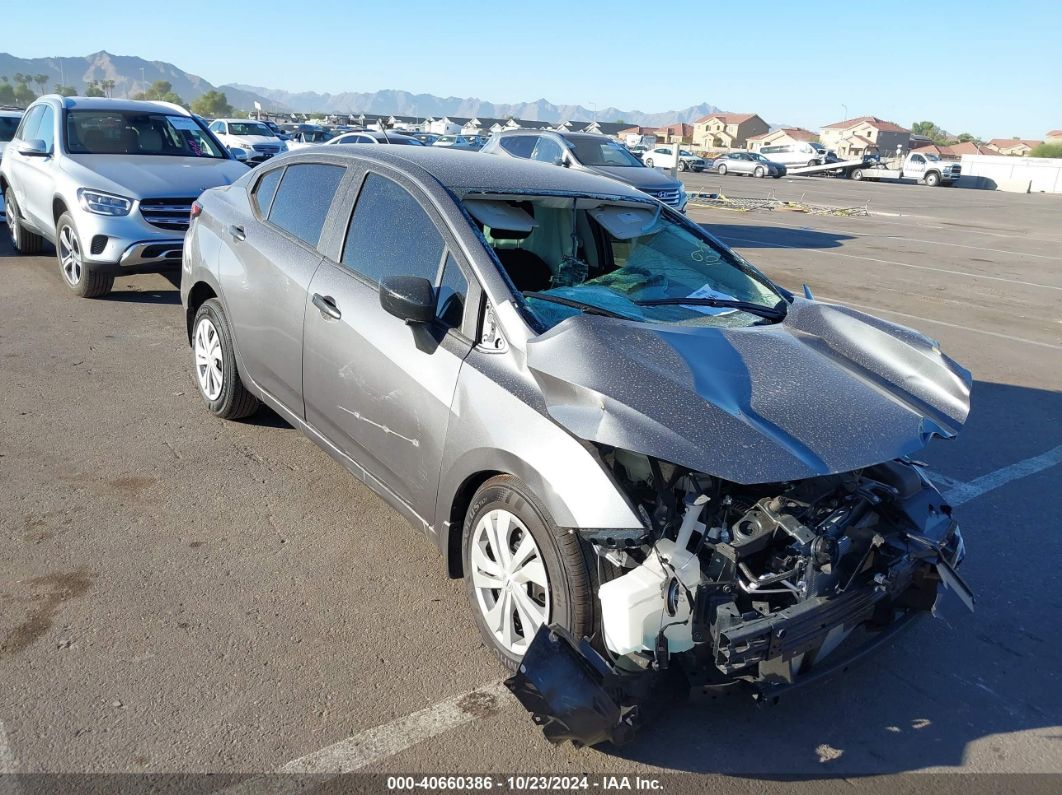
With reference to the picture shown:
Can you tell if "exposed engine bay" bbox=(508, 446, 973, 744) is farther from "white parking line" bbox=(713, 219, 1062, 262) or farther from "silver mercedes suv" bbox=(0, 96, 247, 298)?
"white parking line" bbox=(713, 219, 1062, 262)

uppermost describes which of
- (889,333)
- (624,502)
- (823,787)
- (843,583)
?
(889,333)

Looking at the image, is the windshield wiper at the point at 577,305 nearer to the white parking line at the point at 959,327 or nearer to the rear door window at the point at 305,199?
the rear door window at the point at 305,199

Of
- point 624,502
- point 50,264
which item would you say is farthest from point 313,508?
point 50,264

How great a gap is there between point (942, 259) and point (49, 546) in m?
15.6

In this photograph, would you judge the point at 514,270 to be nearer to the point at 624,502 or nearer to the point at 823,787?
the point at 624,502

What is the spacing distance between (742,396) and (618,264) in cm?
151

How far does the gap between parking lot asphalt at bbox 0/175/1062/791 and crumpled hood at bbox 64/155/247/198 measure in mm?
2430

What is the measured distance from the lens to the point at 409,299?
3.29 m

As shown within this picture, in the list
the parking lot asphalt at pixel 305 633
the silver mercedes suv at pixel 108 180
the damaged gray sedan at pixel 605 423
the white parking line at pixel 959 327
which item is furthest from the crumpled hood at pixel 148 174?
the white parking line at pixel 959 327

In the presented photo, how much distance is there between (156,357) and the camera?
6.68 m

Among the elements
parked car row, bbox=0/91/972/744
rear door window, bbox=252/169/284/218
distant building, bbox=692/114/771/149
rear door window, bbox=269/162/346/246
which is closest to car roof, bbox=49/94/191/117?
rear door window, bbox=252/169/284/218

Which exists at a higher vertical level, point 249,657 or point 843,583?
point 843,583

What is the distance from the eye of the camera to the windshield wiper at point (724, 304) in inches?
154

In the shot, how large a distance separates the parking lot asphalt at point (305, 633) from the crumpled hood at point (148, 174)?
2430 millimetres
